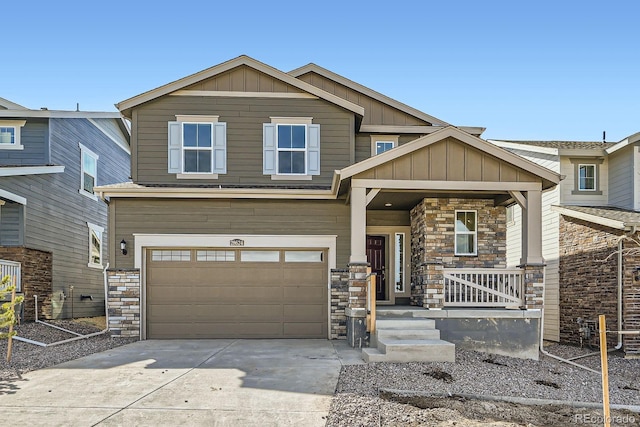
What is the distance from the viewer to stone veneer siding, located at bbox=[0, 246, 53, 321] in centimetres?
1280

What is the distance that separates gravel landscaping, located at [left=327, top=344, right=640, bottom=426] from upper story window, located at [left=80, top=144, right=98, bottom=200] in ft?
39.7

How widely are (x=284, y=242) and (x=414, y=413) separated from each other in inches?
260

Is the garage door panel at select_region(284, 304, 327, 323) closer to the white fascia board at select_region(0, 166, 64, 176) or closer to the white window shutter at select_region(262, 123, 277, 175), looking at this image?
the white window shutter at select_region(262, 123, 277, 175)

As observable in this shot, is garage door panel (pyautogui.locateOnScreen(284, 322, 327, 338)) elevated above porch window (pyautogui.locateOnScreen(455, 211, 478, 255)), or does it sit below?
below

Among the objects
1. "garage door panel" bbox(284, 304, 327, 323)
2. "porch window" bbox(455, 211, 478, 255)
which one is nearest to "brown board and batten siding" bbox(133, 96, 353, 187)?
"garage door panel" bbox(284, 304, 327, 323)

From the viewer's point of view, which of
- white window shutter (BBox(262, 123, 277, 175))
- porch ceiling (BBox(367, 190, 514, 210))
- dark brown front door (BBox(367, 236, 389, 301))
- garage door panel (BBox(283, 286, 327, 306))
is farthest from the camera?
dark brown front door (BBox(367, 236, 389, 301))

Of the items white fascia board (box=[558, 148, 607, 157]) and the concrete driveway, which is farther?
white fascia board (box=[558, 148, 607, 157])

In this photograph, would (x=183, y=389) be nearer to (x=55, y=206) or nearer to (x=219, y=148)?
(x=219, y=148)

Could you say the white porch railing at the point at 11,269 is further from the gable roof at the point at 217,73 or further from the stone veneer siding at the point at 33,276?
the gable roof at the point at 217,73

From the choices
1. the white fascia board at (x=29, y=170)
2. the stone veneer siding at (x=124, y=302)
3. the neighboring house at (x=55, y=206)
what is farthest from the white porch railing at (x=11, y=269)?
the stone veneer siding at (x=124, y=302)

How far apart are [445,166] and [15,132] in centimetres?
1156

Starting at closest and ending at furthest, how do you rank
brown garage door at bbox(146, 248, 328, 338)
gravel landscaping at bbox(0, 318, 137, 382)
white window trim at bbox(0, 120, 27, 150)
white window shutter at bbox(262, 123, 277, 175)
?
gravel landscaping at bbox(0, 318, 137, 382), brown garage door at bbox(146, 248, 328, 338), white window shutter at bbox(262, 123, 277, 175), white window trim at bbox(0, 120, 27, 150)

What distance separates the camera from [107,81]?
48.4ft

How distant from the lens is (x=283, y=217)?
38.5ft
